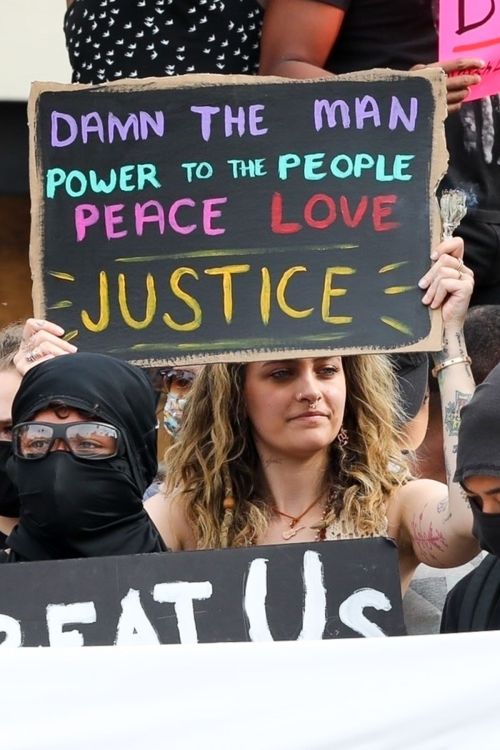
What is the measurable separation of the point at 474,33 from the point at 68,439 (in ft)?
4.57

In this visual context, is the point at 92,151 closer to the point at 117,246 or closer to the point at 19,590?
the point at 117,246

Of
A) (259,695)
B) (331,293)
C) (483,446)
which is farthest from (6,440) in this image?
(259,695)

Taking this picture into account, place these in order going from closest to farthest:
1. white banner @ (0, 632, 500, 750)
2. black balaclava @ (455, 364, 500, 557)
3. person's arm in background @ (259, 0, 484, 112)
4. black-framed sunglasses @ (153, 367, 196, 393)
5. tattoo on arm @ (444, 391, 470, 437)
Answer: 1. white banner @ (0, 632, 500, 750)
2. black balaclava @ (455, 364, 500, 557)
3. tattoo on arm @ (444, 391, 470, 437)
4. person's arm in background @ (259, 0, 484, 112)
5. black-framed sunglasses @ (153, 367, 196, 393)

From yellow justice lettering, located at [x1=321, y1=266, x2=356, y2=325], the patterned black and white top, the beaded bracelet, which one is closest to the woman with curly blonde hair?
the beaded bracelet

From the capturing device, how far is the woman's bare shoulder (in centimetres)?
352

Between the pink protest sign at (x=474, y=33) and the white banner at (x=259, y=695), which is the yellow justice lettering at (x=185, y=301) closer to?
the pink protest sign at (x=474, y=33)

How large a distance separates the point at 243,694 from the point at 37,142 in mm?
1519

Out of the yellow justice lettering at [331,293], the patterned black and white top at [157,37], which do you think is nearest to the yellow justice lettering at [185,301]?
the yellow justice lettering at [331,293]

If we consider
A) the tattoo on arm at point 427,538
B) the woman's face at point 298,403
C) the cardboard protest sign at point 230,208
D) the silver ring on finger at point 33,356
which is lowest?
the tattoo on arm at point 427,538

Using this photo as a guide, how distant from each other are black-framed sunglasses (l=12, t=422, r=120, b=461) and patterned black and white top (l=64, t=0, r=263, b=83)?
1375 millimetres

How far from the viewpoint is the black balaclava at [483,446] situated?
2.60m

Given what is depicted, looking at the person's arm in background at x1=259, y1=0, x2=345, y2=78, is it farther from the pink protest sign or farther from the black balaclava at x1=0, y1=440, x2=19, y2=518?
the black balaclava at x1=0, y1=440, x2=19, y2=518

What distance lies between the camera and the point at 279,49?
3.88 meters

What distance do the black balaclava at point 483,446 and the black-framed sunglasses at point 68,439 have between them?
2.17ft
